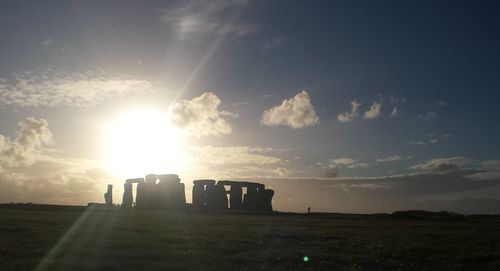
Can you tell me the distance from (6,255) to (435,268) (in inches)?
581

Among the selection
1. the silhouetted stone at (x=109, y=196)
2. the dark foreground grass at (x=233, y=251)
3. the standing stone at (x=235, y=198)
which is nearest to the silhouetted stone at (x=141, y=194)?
the silhouetted stone at (x=109, y=196)

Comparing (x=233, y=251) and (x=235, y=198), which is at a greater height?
(x=235, y=198)

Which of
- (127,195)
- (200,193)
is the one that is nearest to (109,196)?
(127,195)

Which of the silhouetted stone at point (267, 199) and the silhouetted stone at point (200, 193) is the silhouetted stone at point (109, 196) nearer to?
the silhouetted stone at point (200, 193)

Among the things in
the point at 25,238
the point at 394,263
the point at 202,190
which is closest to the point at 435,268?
the point at 394,263

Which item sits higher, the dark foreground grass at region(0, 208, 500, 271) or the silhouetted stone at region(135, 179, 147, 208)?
the silhouetted stone at region(135, 179, 147, 208)

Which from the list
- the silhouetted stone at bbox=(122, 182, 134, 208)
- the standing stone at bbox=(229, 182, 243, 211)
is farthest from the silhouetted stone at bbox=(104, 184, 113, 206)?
the standing stone at bbox=(229, 182, 243, 211)

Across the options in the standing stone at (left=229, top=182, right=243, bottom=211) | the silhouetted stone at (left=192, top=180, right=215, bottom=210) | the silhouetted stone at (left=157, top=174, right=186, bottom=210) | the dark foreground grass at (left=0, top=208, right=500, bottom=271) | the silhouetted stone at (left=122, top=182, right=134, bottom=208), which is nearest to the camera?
the dark foreground grass at (left=0, top=208, right=500, bottom=271)

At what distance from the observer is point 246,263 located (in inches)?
703

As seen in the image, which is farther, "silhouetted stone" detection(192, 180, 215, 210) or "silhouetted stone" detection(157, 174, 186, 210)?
"silhouetted stone" detection(192, 180, 215, 210)

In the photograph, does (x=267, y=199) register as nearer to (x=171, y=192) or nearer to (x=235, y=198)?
(x=235, y=198)

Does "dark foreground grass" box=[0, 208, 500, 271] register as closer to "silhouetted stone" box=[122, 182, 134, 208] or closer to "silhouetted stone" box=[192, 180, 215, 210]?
"silhouetted stone" box=[192, 180, 215, 210]

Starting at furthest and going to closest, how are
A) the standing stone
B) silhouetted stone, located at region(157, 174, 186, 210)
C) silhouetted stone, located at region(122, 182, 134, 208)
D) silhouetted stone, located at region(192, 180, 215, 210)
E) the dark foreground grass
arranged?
1. silhouetted stone, located at region(122, 182, 134, 208)
2. the standing stone
3. silhouetted stone, located at region(192, 180, 215, 210)
4. silhouetted stone, located at region(157, 174, 186, 210)
5. the dark foreground grass

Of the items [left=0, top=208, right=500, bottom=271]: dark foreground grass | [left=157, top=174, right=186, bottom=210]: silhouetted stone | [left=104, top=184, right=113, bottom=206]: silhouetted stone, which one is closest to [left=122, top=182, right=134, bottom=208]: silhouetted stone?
[left=104, top=184, right=113, bottom=206]: silhouetted stone
